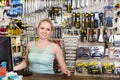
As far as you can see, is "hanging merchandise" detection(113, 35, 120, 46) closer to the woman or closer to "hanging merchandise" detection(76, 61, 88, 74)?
"hanging merchandise" detection(76, 61, 88, 74)

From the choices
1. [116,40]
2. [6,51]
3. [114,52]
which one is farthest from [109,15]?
[6,51]

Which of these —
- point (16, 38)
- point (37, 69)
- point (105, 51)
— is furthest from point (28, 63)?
point (105, 51)

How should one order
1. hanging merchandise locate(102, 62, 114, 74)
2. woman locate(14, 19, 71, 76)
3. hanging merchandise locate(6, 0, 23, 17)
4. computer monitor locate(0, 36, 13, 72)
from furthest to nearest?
hanging merchandise locate(6, 0, 23, 17) → hanging merchandise locate(102, 62, 114, 74) → woman locate(14, 19, 71, 76) → computer monitor locate(0, 36, 13, 72)

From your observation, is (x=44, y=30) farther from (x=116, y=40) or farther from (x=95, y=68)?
(x=116, y=40)

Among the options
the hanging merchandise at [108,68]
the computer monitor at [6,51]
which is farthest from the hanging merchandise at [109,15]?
the computer monitor at [6,51]

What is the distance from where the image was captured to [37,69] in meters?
3.04

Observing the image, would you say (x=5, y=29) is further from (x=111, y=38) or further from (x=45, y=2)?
(x=111, y=38)

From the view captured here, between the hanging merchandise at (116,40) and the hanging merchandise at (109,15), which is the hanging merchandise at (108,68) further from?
the hanging merchandise at (109,15)

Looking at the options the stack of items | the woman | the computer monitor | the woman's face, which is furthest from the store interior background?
the computer monitor

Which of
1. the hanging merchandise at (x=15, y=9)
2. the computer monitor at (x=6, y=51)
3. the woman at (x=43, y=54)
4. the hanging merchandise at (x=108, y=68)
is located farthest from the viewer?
the hanging merchandise at (x=15, y=9)

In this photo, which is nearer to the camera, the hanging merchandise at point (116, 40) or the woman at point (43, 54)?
the woman at point (43, 54)

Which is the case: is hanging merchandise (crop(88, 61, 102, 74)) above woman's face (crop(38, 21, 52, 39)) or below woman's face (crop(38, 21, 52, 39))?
below

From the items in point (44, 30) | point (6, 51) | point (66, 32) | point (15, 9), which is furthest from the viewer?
point (15, 9)

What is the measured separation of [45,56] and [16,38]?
1.61 meters
